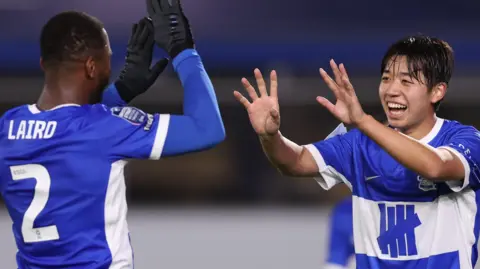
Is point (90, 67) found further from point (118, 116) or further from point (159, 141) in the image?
point (159, 141)

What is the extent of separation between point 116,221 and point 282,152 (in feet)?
2.04

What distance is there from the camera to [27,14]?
8297mm

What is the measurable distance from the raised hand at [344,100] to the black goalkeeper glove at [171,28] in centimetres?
40

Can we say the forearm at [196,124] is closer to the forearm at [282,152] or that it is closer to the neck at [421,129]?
the forearm at [282,152]

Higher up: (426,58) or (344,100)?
(426,58)

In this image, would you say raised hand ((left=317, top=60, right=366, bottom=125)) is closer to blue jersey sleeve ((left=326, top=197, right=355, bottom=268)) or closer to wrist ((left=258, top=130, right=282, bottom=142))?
wrist ((left=258, top=130, right=282, bottom=142))

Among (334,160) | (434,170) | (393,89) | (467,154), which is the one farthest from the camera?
(334,160)

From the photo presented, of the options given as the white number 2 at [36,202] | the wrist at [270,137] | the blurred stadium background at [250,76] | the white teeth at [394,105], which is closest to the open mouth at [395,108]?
the white teeth at [394,105]

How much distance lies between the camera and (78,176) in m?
2.55

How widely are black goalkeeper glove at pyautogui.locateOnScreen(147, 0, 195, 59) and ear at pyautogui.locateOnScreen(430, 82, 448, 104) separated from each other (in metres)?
0.81

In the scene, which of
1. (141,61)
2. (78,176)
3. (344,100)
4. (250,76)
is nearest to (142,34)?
(141,61)

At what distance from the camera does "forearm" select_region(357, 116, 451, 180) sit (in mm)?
2643

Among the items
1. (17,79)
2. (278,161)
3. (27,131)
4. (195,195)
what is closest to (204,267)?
(195,195)

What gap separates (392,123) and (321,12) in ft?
18.1
